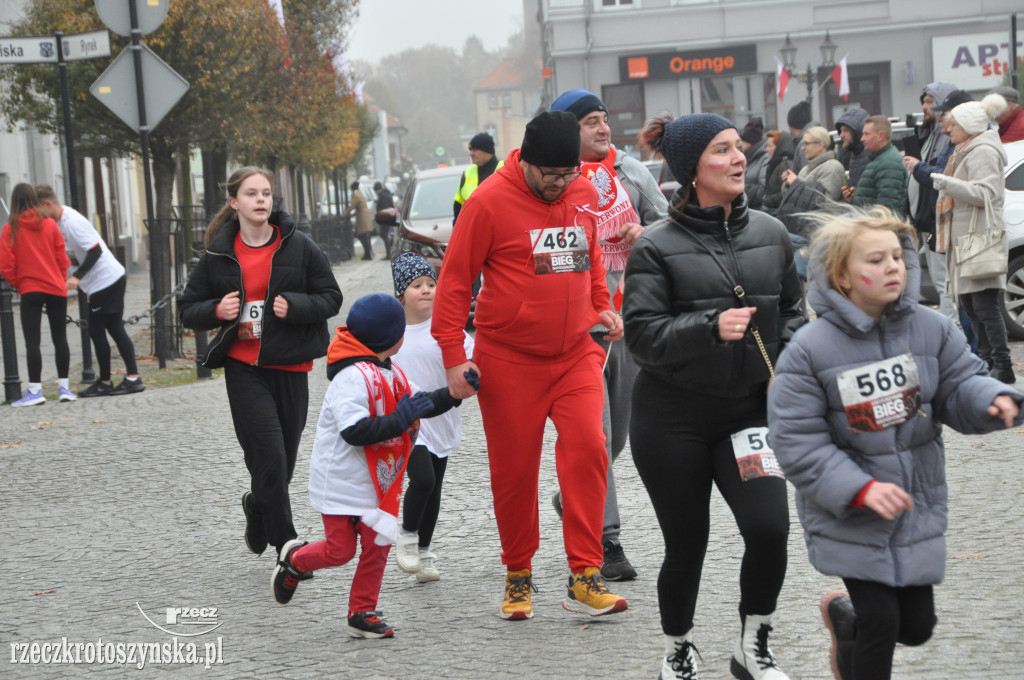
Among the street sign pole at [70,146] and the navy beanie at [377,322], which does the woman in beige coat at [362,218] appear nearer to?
the street sign pole at [70,146]

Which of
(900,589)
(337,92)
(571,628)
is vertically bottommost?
(571,628)

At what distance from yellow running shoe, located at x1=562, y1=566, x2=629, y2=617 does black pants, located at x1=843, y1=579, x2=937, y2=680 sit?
1.52 meters

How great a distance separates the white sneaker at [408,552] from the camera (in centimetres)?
560

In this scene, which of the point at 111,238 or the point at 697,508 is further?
the point at 111,238

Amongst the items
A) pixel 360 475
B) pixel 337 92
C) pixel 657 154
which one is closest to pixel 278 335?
pixel 360 475

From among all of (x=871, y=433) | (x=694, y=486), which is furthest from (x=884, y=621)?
(x=694, y=486)

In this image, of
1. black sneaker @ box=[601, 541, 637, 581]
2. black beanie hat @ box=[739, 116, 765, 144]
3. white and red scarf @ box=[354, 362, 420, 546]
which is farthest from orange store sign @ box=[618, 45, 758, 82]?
white and red scarf @ box=[354, 362, 420, 546]

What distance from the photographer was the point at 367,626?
4.82 metres

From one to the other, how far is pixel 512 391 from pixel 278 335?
128 centimetres

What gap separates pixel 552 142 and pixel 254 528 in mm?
2397

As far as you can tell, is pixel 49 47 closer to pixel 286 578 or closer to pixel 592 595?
pixel 286 578

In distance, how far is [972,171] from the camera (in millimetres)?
9102

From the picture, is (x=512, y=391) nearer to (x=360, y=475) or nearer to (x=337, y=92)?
(x=360, y=475)

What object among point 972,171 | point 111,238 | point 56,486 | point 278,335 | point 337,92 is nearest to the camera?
point 278,335
